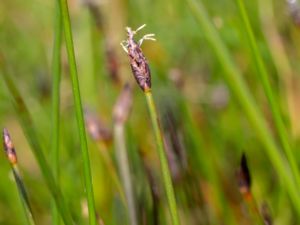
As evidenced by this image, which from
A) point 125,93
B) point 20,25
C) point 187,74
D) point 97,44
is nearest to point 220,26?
point 187,74

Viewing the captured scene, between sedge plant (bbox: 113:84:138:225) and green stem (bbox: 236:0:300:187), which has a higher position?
sedge plant (bbox: 113:84:138:225)

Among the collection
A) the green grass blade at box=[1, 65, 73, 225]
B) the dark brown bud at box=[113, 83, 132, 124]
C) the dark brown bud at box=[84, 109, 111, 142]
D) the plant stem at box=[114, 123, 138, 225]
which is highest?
the dark brown bud at box=[84, 109, 111, 142]

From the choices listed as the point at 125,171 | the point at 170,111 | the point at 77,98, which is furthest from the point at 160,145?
the point at 170,111

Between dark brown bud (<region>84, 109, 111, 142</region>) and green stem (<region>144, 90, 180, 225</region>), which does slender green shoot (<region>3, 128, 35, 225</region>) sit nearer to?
green stem (<region>144, 90, 180, 225</region>)

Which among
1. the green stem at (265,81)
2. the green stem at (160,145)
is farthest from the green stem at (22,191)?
the green stem at (265,81)

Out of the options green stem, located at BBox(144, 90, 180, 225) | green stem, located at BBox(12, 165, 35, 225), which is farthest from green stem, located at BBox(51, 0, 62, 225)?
green stem, located at BBox(144, 90, 180, 225)

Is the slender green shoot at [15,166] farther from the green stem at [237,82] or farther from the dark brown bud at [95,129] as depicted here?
the dark brown bud at [95,129]

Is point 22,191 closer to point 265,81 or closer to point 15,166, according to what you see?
point 15,166

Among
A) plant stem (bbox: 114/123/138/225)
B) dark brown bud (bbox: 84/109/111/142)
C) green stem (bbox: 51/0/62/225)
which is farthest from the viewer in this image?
dark brown bud (bbox: 84/109/111/142)

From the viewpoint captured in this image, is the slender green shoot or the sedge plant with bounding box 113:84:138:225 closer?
the slender green shoot

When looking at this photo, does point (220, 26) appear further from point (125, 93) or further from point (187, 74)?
point (125, 93)
